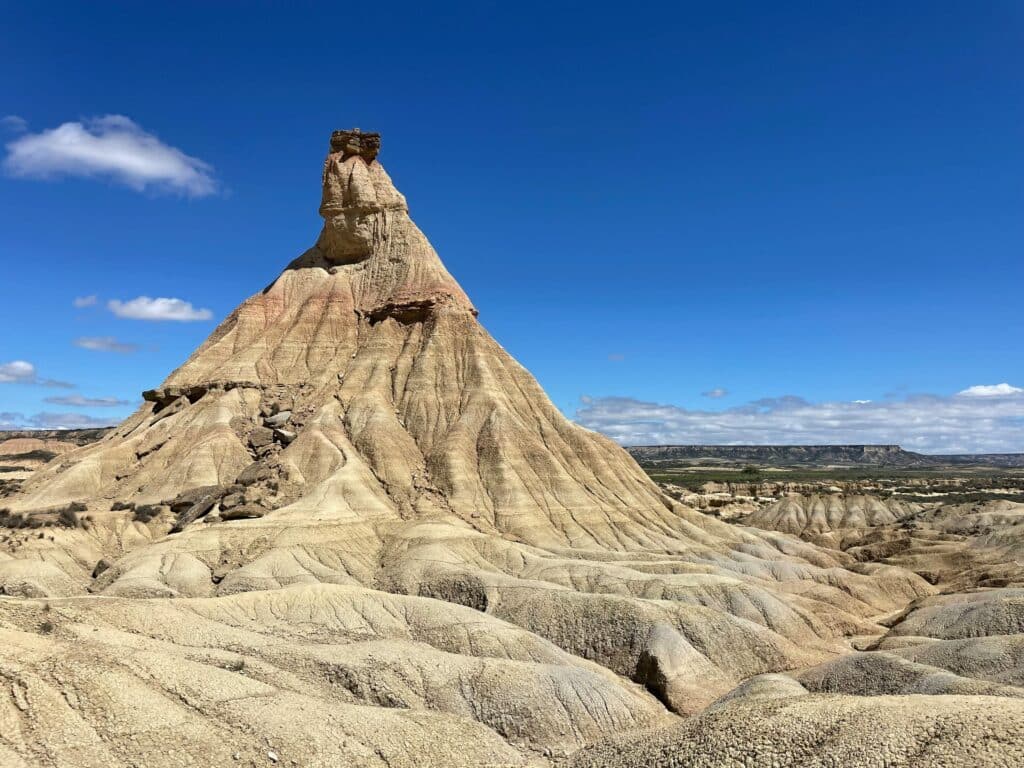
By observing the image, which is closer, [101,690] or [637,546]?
[101,690]

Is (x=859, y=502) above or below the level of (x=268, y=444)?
below

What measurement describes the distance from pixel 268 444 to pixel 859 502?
85992mm

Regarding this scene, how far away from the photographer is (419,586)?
4397 centimetres

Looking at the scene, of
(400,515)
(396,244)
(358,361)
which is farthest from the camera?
(396,244)

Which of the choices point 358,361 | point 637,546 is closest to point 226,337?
point 358,361

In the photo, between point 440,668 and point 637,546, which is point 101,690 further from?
point 637,546

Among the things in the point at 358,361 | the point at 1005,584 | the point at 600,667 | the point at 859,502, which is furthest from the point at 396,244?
the point at 859,502

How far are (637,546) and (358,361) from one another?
33.7 meters

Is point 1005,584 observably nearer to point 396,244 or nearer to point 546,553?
point 546,553

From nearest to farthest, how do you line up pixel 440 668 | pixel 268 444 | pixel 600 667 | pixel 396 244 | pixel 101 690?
pixel 101 690
pixel 440 668
pixel 600 667
pixel 268 444
pixel 396 244

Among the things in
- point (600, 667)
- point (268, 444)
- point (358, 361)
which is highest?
point (358, 361)

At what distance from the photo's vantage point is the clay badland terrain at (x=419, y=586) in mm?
19859

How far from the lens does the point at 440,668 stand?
2781 centimetres

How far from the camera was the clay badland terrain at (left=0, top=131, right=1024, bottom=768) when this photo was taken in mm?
19859
